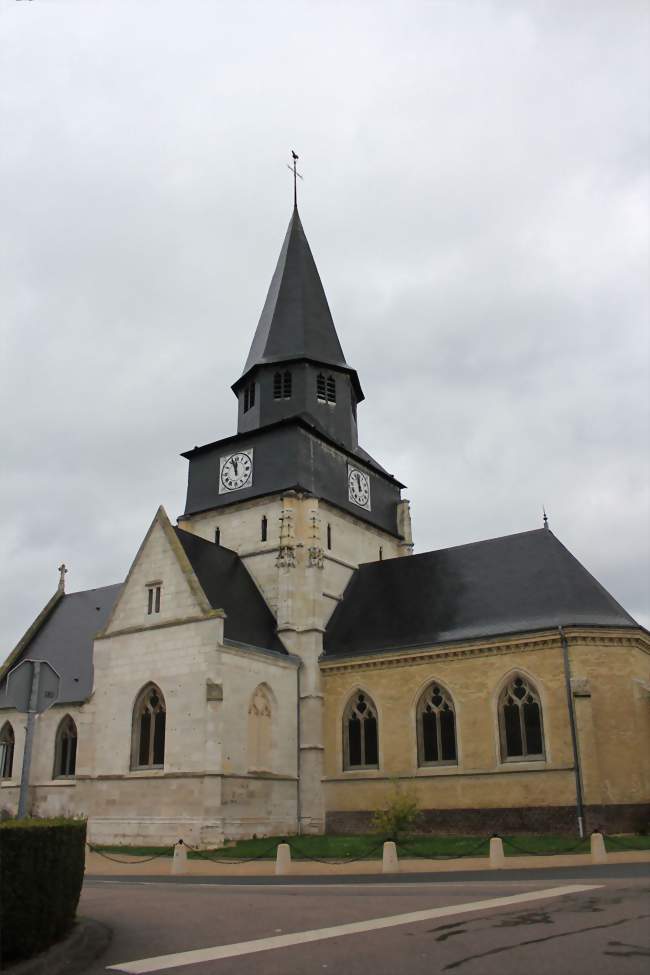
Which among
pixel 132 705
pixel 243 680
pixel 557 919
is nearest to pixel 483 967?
pixel 557 919

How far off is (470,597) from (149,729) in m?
12.2

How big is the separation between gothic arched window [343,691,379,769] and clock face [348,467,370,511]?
9250 mm

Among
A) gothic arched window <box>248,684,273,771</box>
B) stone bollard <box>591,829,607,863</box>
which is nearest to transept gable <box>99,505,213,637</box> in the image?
gothic arched window <box>248,684,273,771</box>

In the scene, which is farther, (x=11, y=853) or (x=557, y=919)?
(x=557, y=919)

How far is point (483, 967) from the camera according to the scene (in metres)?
7.83

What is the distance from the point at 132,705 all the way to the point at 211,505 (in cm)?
964

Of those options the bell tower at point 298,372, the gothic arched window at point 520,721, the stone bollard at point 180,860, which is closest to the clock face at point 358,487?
the bell tower at point 298,372

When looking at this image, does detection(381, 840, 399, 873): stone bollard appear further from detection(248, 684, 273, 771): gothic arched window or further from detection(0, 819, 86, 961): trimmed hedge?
detection(248, 684, 273, 771): gothic arched window

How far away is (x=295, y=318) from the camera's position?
38312 millimetres

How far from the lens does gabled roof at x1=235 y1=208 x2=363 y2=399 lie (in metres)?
37.2

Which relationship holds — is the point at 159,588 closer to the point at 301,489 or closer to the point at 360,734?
the point at 301,489

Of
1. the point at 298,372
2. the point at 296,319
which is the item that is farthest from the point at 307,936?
the point at 296,319

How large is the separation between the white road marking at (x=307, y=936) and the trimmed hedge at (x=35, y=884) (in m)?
0.90

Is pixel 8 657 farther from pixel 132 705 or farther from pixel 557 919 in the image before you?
pixel 557 919
